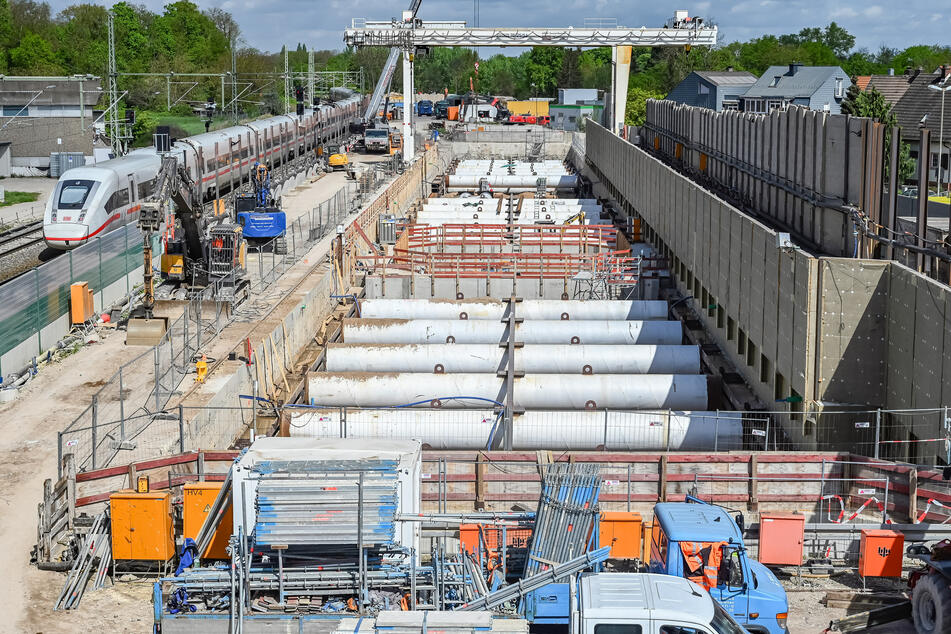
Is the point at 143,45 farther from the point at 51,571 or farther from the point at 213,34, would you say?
the point at 51,571

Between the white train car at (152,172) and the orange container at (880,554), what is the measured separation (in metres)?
32.1

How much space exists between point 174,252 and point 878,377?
26.0m

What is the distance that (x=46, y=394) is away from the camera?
99.7ft

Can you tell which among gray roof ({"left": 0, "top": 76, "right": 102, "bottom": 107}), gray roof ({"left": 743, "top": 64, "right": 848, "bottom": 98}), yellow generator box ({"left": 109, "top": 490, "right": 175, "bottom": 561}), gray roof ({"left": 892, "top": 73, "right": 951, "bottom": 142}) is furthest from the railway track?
gray roof ({"left": 743, "top": 64, "right": 848, "bottom": 98})

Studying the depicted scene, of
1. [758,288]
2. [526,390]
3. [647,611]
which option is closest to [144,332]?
[526,390]

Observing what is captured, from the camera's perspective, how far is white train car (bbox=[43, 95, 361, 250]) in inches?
1699

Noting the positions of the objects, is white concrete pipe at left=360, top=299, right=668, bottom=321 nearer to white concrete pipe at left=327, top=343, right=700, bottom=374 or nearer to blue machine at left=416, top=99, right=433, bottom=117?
white concrete pipe at left=327, top=343, right=700, bottom=374

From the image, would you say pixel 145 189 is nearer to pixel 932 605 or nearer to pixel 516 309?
pixel 516 309

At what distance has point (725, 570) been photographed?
639 inches

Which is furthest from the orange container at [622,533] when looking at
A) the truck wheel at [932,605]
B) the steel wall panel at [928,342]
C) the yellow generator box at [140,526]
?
the yellow generator box at [140,526]

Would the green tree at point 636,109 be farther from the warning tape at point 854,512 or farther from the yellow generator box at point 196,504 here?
the yellow generator box at point 196,504

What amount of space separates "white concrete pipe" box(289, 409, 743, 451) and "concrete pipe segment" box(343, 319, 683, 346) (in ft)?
25.0

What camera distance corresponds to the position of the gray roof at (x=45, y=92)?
281ft

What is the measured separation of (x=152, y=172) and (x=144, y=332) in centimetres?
1704
